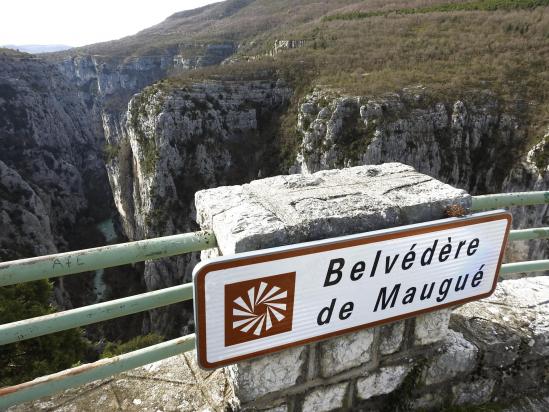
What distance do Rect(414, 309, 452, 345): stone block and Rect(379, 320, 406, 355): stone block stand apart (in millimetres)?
110

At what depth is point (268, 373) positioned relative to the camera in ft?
5.78

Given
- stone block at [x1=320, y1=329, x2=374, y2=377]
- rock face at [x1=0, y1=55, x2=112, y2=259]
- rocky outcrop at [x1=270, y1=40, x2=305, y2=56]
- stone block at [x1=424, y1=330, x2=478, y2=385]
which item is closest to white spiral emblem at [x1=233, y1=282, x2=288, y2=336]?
stone block at [x1=320, y1=329, x2=374, y2=377]

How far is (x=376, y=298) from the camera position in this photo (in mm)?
1812

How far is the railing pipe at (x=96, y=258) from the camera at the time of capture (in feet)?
4.57

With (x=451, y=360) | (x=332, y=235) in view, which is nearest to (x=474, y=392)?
(x=451, y=360)

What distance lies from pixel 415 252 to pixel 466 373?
3.59 ft

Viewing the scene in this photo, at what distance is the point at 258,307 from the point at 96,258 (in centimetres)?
69

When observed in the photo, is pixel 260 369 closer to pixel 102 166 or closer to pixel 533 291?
pixel 533 291

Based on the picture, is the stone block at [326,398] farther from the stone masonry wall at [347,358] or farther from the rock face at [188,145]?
the rock face at [188,145]

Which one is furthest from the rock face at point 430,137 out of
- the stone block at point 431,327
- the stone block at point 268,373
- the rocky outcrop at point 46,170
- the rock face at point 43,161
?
the stone block at point 268,373

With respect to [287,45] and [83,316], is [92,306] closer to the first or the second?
[83,316]

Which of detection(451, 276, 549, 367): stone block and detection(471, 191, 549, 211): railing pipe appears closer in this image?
detection(471, 191, 549, 211): railing pipe

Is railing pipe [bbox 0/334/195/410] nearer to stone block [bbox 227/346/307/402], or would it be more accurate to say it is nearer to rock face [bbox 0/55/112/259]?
stone block [bbox 227/346/307/402]

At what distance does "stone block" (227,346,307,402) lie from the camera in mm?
1715
